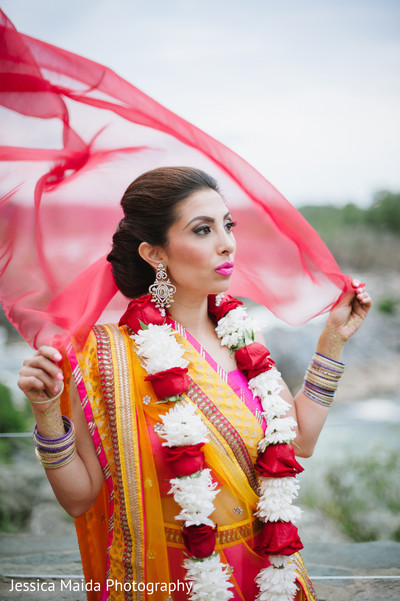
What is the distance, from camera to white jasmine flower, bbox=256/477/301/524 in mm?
1460

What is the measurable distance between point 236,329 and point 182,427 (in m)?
0.40

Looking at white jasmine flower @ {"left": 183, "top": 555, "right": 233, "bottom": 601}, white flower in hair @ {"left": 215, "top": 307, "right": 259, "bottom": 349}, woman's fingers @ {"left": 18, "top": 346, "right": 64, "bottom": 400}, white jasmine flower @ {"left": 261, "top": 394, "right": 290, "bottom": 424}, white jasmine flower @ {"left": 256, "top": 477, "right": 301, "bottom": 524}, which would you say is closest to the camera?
woman's fingers @ {"left": 18, "top": 346, "right": 64, "bottom": 400}

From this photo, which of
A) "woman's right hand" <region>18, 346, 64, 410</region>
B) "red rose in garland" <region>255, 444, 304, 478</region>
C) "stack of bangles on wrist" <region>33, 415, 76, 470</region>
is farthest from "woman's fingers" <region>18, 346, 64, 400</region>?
"red rose in garland" <region>255, 444, 304, 478</region>

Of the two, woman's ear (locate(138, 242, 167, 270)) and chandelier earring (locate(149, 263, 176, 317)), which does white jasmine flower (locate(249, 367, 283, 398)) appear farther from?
woman's ear (locate(138, 242, 167, 270))

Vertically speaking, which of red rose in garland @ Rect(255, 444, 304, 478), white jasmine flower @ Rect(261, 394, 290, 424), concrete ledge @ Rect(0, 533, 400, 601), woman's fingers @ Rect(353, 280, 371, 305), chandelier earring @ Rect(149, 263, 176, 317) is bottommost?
concrete ledge @ Rect(0, 533, 400, 601)

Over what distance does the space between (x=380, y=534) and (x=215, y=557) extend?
6.92ft

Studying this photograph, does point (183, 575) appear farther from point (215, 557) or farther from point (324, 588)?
point (324, 588)

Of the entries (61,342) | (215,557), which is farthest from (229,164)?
(215,557)

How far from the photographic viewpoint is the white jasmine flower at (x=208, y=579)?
1358 mm

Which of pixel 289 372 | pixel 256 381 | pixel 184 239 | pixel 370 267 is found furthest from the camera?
pixel 370 267

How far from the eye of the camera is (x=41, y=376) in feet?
4.14

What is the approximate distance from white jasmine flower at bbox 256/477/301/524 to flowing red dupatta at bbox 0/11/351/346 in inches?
21.5

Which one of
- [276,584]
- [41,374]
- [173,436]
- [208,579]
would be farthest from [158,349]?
[276,584]

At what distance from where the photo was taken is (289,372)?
271 inches
